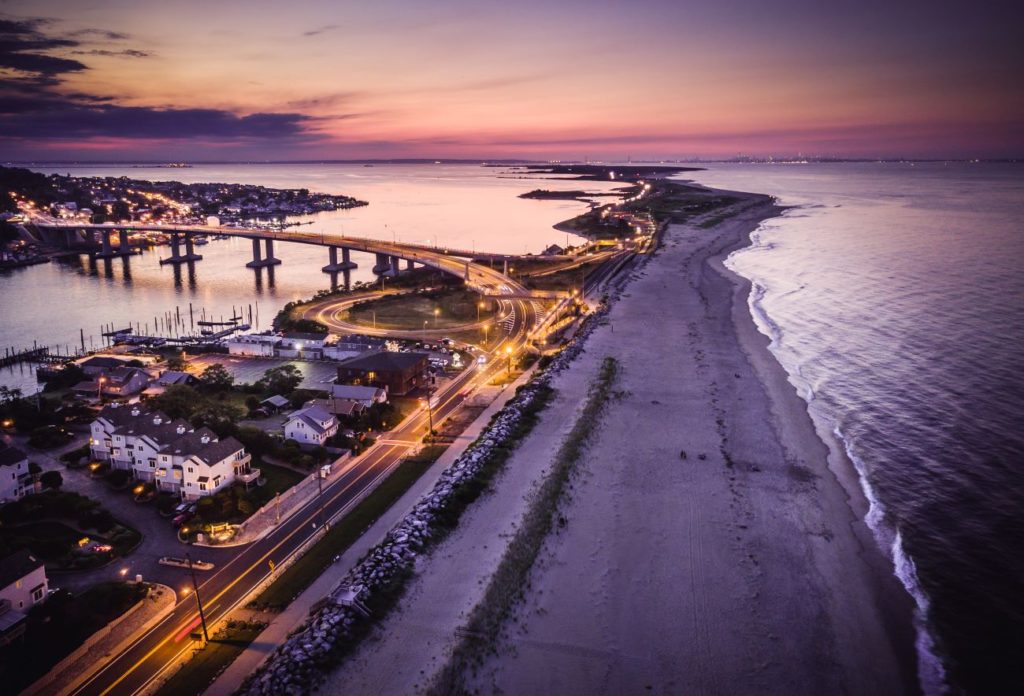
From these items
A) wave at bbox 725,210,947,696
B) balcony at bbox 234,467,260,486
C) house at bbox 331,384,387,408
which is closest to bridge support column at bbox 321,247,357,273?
house at bbox 331,384,387,408

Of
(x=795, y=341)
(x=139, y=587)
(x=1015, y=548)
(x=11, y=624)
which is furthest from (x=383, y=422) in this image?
(x=795, y=341)

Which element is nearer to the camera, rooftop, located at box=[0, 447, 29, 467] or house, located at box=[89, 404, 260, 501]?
rooftop, located at box=[0, 447, 29, 467]

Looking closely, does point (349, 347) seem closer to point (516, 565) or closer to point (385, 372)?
point (385, 372)

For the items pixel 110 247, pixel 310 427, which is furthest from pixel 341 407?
pixel 110 247

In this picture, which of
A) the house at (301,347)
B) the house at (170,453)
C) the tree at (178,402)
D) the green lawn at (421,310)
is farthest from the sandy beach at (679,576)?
the green lawn at (421,310)

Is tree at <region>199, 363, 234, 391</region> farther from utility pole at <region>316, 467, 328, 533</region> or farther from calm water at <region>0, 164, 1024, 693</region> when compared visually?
calm water at <region>0, 164, 1024, 693</region>

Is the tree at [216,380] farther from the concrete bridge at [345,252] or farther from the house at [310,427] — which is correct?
the concrete bridge at [345,252]
